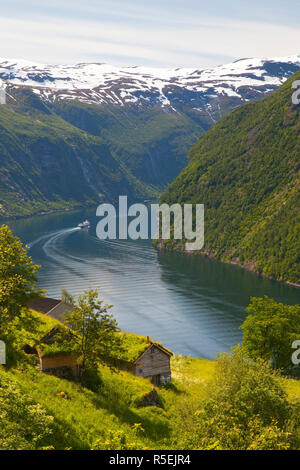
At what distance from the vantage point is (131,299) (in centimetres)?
15250

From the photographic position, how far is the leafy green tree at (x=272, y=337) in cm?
8612

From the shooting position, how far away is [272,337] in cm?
8681

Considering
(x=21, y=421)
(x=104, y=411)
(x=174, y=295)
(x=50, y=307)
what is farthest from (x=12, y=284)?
(x=174, y=295)

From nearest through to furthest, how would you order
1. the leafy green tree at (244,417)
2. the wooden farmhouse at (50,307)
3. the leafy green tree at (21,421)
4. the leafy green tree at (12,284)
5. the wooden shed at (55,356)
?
the leafy green tree at (21,421) → the leafy green tree at (244,417) → the leafy green tree at (12,284) → the wooden shed at (55,356) → the wooden farmhouse at (50,307)

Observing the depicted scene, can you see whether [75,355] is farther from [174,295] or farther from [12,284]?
[174,295]

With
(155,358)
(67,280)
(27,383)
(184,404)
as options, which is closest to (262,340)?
(155,358)

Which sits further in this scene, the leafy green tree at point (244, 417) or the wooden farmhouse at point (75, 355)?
the wooden farmhouse at point (75, 355)

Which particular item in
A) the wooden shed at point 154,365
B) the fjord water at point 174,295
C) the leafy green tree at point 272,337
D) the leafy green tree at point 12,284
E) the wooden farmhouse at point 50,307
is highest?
the leafy green tree at point 12,284

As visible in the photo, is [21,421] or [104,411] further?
[104,411]

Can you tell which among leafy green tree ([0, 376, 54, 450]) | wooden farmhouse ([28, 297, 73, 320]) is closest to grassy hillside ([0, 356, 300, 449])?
leafy green tree ([0, 376, 54, 450])

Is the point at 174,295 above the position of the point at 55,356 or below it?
below

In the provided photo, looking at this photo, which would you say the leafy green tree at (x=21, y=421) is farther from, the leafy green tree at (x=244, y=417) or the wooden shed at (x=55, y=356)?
the wooden shed at (x=55, y=356)

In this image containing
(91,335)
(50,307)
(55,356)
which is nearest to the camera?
(55,356)

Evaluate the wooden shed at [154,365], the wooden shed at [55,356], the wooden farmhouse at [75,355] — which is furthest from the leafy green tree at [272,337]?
the wooden shed at [55,356]
